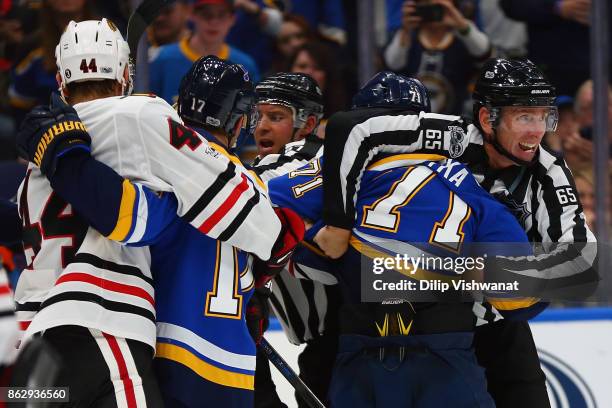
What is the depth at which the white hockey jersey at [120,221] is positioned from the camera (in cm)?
218

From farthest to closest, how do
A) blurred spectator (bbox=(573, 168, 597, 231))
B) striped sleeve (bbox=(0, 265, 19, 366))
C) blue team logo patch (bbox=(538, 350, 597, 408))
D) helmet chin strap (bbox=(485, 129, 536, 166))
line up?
1. blurred spectator (bbox=(573, 168, 597, 231))
2. blue team logo patch (bbox=(538, 350, 597, 408))
3. helmet chin strap (bbox=(485, 129, 536, 166))
4. striped sleeve (bbox=(0, 265, 19, 366))

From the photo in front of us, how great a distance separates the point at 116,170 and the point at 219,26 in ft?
7.66

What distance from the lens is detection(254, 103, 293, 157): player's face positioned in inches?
130

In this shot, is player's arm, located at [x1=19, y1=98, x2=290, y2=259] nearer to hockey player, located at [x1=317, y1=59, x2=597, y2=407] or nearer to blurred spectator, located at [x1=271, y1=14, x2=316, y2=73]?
hockey player, located at [x1=317, y1=59, x2=597, y2=407]

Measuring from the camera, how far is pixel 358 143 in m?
2.70

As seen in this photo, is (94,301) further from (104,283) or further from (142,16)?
(142,16)

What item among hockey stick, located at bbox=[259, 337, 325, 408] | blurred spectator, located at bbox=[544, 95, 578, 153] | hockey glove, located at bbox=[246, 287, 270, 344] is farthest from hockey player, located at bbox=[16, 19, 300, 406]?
blurred spectator, located at bbox=[544, 95, 578, 153]

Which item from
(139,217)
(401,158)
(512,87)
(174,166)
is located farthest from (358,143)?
(139,217)

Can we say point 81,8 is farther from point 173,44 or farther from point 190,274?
point 190,274

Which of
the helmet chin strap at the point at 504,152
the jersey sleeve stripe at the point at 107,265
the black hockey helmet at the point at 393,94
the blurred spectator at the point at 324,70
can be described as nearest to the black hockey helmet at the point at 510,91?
the helmet chin strap at the point at 504,152

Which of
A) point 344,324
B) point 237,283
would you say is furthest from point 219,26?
point 237,283

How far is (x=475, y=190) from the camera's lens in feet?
8.98

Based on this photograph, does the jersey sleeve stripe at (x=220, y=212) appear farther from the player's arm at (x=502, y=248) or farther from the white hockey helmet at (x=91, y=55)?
the player's arm at (x=502, y=248)

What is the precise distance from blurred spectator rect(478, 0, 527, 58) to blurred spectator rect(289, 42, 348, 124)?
2.05 feet
